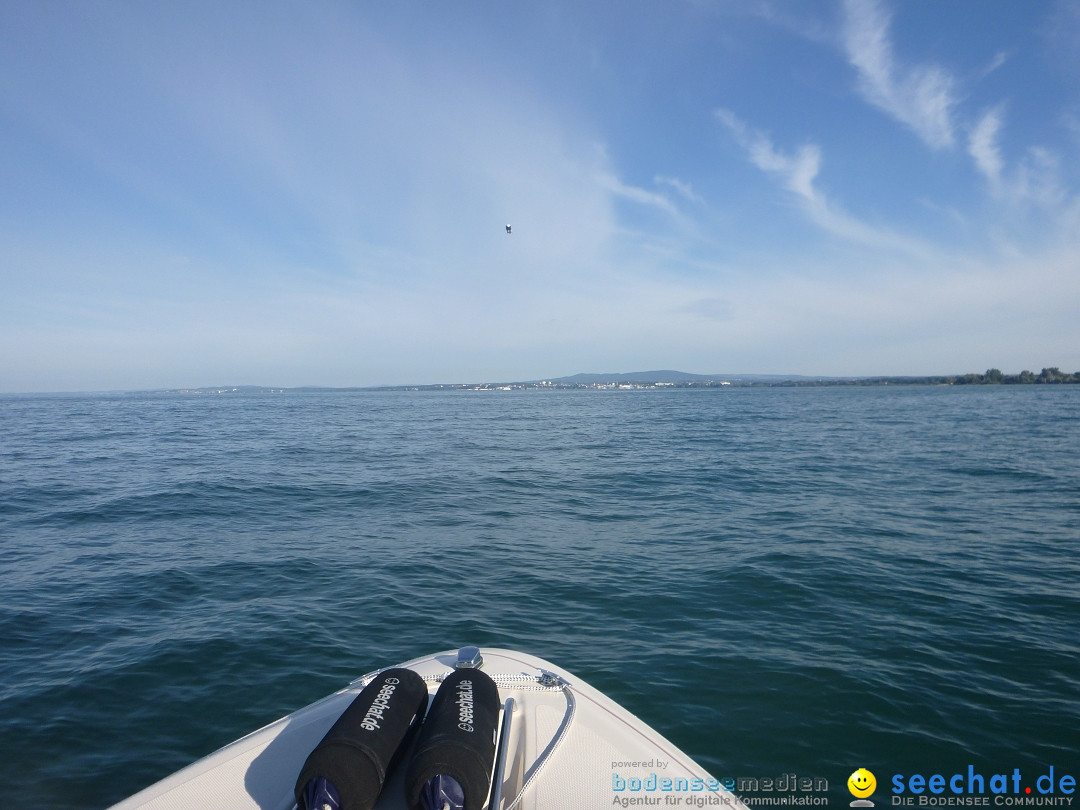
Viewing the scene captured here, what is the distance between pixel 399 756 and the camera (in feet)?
11.6

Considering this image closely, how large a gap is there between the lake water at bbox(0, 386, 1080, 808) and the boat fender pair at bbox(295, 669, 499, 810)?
3272 mm

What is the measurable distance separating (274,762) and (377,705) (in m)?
0.89

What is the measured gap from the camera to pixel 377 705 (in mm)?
3611

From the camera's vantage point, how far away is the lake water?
237 inches

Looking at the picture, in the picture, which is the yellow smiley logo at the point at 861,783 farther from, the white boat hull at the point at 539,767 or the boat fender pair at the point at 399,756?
the boat fender pair at the point at 399,756

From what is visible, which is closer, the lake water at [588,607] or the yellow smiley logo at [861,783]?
the yellow smiley logo at [861,783]

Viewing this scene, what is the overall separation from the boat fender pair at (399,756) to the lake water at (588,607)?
3.27 metres

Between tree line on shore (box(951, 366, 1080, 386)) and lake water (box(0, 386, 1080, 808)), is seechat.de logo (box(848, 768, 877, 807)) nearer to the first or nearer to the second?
lake water (box(0, 386, 1080, 808))

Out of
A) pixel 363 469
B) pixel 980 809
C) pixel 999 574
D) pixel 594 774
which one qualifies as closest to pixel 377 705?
pixel 594 774

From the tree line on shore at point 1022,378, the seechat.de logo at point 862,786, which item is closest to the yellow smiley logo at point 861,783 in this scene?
the seechat.de logo at point 862,786

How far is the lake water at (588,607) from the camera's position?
602 centimetres

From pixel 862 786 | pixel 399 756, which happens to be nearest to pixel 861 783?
pixel 862 786

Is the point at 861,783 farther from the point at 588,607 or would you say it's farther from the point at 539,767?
the point at 588,607

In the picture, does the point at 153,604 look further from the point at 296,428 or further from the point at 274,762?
the point at 296,428
